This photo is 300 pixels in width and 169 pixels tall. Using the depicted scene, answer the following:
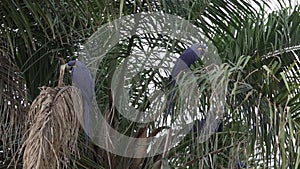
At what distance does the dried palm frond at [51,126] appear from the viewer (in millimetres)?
1310

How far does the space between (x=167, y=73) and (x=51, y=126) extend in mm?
1084

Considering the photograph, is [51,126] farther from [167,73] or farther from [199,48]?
[167,73]

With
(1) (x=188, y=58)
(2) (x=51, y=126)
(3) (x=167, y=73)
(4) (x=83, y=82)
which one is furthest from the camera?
(3) (x=167, y=73)

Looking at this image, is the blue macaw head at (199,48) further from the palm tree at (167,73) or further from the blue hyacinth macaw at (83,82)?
the blue hyacinth macaw at (83,82)

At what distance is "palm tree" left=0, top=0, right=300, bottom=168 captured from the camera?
1.69 metres

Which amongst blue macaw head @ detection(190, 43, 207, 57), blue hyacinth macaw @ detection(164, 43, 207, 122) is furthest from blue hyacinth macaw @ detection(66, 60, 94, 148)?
blue macaw head @ detection(190, 43, 207, 57)

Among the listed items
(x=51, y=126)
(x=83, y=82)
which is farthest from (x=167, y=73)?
(x=51, y=126)

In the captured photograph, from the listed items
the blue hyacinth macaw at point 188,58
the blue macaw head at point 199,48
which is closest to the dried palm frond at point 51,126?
the blue hyacinth macaw at point 188,58

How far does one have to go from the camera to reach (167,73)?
238 centimetres

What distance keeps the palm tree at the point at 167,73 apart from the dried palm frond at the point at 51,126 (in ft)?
0.92

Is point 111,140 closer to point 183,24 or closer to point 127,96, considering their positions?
point 127,96

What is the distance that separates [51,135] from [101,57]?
0.92 metres

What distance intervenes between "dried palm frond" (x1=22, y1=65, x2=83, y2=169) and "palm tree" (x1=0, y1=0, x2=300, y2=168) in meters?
0.28

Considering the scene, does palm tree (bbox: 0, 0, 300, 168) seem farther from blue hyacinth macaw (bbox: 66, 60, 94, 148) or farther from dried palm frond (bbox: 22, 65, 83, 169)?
dried palm frond (bbox: 22, 65, 83, 169)
